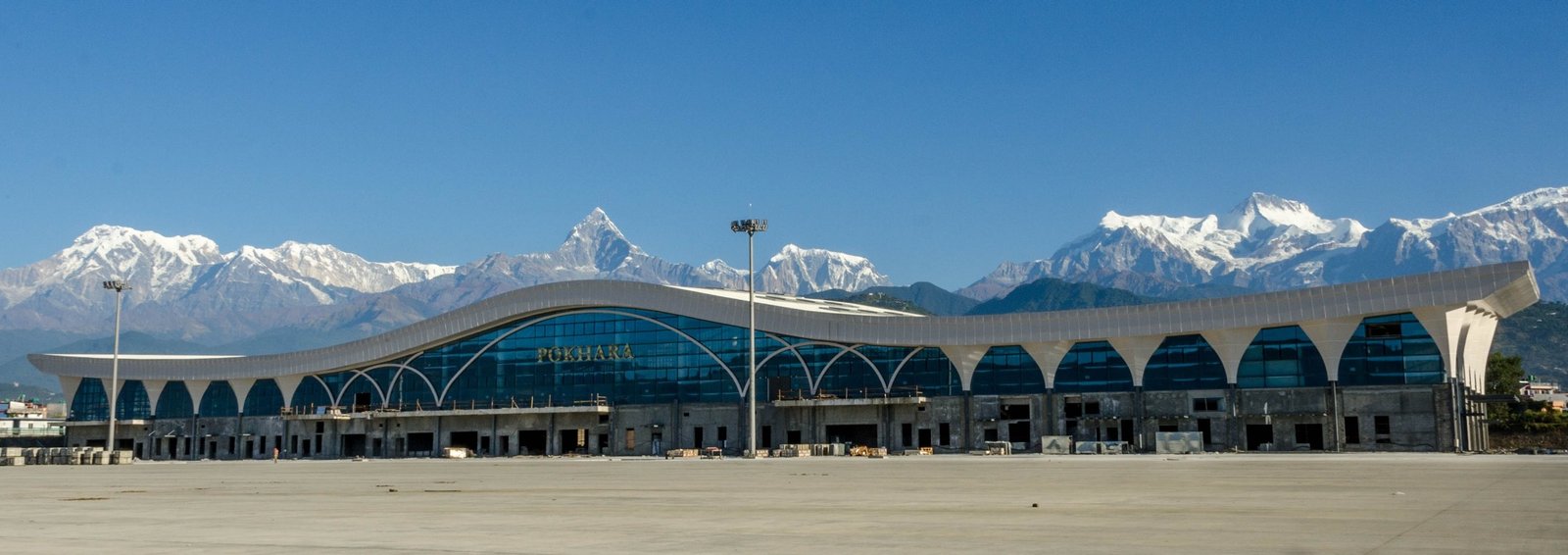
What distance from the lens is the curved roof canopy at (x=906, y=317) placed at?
75625 mm

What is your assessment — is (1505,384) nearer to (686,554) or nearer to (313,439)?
(313,439)

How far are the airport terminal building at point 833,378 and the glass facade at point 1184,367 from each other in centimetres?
13

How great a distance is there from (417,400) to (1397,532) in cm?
9815

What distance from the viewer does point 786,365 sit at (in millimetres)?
94688

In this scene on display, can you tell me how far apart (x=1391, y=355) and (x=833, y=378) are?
112ft

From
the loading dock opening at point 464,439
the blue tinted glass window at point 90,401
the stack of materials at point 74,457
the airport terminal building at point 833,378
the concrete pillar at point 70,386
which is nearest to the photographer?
the airport terminal building at point 833,378

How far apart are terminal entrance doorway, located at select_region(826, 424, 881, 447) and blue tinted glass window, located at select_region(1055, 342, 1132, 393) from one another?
13.8m

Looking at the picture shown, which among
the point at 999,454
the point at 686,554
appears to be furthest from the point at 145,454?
the point at 686,554

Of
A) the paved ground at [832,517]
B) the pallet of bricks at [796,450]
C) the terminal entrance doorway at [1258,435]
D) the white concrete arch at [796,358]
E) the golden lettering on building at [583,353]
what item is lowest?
the paved ground at [832,517]

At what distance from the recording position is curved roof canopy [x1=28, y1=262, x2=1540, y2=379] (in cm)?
7562

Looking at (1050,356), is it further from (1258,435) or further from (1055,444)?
(1258,435)

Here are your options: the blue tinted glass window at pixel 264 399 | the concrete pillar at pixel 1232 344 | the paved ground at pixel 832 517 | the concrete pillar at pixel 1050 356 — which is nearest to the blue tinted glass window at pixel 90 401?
the blue tinted glass window at pixel 264 399

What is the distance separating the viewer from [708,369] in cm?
9694

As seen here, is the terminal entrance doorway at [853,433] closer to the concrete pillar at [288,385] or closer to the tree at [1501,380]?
the concrete pillar at [288,385]
